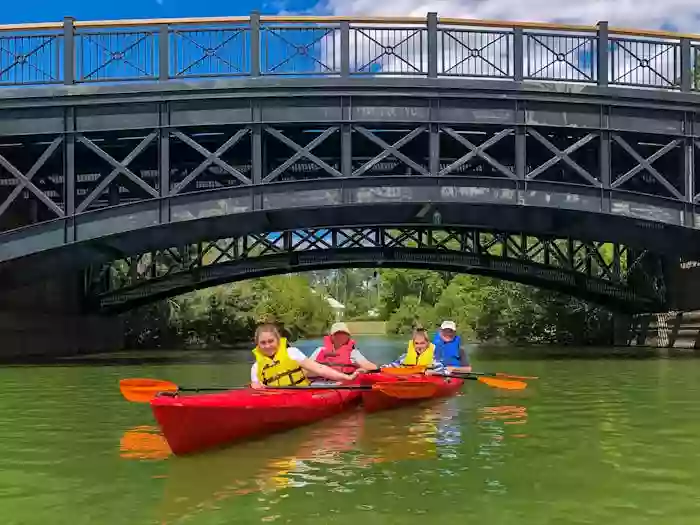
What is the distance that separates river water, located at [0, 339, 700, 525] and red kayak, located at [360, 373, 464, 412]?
26cm

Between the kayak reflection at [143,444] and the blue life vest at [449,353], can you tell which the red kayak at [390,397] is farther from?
the kayak reflection at [143,444]

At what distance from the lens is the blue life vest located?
1884 cm

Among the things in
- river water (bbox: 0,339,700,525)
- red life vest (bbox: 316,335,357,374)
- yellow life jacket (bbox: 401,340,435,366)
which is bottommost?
river water (bbox: 0,339,700,525)

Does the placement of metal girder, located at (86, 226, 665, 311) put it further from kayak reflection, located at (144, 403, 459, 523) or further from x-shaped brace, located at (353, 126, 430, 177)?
kayak reflection, located at (144, 403, 459, 523)

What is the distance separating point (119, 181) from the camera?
29.4 meters

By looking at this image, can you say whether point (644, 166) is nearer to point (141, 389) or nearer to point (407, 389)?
point (407, 389)

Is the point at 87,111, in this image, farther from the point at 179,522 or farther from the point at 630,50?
the point at 179,522

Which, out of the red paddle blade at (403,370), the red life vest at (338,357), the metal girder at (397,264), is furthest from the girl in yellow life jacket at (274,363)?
the metal girder at (397,264)

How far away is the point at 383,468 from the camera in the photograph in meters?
8.90

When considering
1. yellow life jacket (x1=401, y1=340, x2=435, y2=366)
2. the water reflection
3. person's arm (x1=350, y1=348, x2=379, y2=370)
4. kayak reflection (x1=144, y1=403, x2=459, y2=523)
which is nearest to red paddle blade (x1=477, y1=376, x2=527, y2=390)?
yellow life jacket (x1=401, y1=340, x2=435, y2=366)

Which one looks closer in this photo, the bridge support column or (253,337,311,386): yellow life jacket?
(253,337,311,386): yellow life jacket

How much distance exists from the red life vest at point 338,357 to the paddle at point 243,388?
1.36m

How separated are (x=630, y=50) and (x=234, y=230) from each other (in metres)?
11.9

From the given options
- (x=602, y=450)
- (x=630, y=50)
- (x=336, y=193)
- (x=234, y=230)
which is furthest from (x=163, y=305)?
(x=602, y=450)
